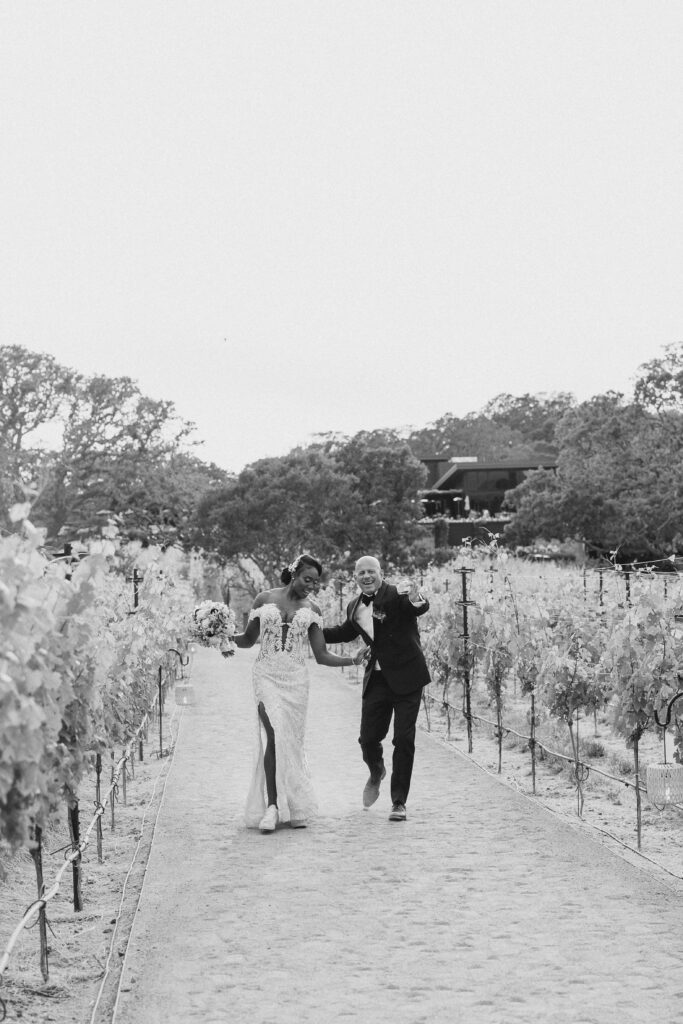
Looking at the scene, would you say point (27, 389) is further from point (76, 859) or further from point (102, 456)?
point (76, 859)

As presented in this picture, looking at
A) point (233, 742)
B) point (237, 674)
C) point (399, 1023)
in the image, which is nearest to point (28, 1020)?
point (399, 1023)

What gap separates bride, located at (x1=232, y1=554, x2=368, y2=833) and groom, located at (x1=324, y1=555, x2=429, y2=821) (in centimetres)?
29

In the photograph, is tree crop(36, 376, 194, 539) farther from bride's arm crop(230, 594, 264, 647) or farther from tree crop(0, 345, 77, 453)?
bride's arm crop(230, 594, 264, 647)

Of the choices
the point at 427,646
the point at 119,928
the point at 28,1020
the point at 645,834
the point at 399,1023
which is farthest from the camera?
the point at 427,646

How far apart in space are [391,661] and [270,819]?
1218 millimetres

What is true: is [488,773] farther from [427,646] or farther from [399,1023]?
[427,646]

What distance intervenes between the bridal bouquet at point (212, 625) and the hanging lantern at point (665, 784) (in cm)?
284

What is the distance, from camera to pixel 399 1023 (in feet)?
14.4

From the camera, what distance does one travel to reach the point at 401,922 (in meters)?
5.72

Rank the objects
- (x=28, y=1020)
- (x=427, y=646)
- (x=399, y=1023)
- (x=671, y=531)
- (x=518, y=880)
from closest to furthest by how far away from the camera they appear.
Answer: (x=399, y=1023)
(x=28, y=1020)
(x=518, y=880)
(x=427, y=646)
(x=671, y=531)

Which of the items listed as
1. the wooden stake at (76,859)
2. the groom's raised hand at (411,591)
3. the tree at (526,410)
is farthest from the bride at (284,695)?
the tree at (526,410)

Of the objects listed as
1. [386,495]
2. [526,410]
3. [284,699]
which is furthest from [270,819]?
[526,410]

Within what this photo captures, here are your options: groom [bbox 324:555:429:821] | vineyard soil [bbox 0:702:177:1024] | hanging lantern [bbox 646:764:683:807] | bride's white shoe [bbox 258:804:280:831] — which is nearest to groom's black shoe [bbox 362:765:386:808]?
groom [bbox 324:555:429:821]

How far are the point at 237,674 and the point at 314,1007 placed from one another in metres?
19.7
